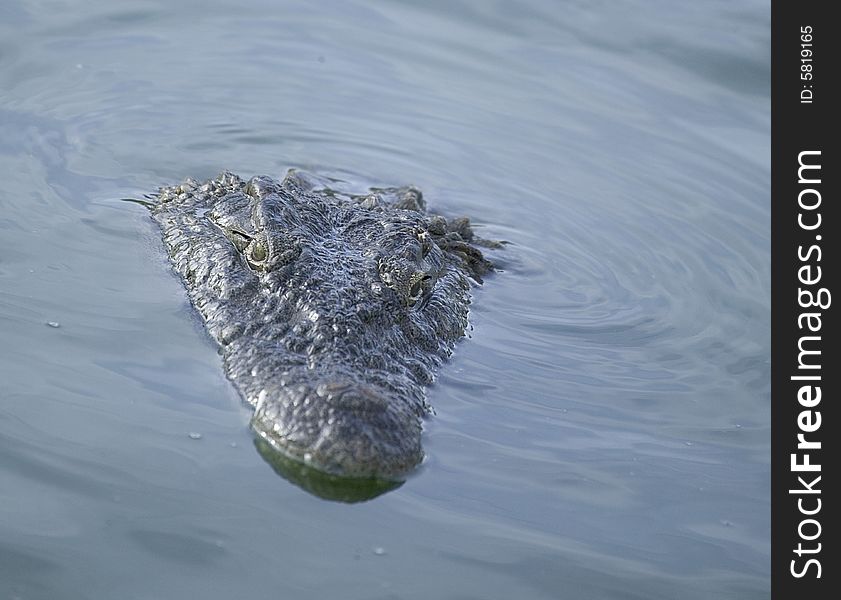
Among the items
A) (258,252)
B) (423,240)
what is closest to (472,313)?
(423,240)

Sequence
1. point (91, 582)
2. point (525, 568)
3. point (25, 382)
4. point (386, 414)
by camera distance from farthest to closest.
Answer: point (25, 382) < point (386, 414) < point (525, 568) < point (91, 582)

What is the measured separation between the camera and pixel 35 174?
29.7ft

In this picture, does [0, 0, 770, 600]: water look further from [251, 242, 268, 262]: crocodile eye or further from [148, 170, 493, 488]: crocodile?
[251, 242, 268, 262]: crocodile eye

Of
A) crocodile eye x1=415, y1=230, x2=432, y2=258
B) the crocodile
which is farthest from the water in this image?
crocodile eye x1=415, y1=230, x2=432, y2=258

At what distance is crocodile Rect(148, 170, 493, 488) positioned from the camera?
18.4 ft

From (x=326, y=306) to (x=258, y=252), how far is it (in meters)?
0.78

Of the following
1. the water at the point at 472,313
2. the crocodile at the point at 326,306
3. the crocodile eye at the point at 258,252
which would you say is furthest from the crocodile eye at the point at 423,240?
the crocodile eye at the point at 258,252

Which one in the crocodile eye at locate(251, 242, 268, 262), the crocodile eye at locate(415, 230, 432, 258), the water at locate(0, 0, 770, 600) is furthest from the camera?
the crocodile eye at locate(415, 230, 432, 258)

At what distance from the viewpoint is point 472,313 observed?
7895mm

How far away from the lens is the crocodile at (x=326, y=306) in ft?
18.4

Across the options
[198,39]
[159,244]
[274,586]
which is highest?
[198,39]

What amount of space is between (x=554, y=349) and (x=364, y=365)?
1744 mm
